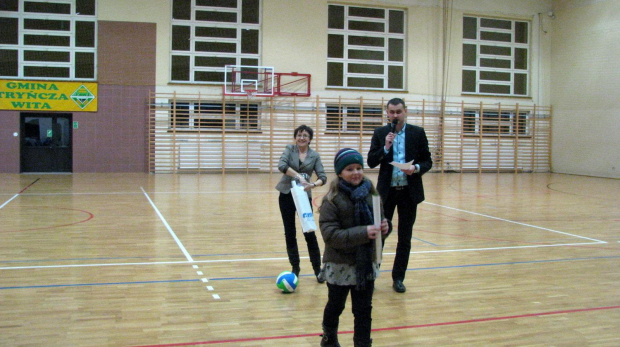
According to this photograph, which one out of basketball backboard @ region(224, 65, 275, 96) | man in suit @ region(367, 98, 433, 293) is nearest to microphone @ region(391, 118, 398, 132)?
man in suit @ region(367, 98, 433, 293)

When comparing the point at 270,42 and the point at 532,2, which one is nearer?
the point at 270,42

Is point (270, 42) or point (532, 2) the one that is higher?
point (532, 2)

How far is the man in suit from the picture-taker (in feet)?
16.1

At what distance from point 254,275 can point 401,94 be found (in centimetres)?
1795

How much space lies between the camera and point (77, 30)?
64.7 ft

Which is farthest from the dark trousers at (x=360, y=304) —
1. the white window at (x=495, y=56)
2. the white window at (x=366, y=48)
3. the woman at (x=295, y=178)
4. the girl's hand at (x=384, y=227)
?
the white window at (x=495, y=56)

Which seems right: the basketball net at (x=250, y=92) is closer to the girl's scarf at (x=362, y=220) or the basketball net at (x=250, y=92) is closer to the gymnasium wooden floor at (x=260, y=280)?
the gymnasium wooden floor at (x=260, y=280)

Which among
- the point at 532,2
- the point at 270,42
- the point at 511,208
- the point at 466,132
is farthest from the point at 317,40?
the point at 511,208

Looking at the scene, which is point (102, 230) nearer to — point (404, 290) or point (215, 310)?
point (215, 310)

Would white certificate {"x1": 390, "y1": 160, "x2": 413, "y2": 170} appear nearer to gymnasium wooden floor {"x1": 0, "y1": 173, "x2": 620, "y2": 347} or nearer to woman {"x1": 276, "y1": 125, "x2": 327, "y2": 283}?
woman {"x1": 276, "y1": 125, "x2": 327, "y2": 283}

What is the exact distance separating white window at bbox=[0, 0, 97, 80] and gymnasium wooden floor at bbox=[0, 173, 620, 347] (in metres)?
10.4

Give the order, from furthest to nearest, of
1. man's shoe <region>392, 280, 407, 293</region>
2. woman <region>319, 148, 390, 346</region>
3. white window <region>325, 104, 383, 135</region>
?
white window <region>325, 104, 383, 135</region> < man's shoe <region>392, 280, 407, 293</region> < woman <region>319, 148, 390, 346</region>

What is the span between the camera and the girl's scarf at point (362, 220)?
321 centimetres

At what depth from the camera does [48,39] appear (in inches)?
773
